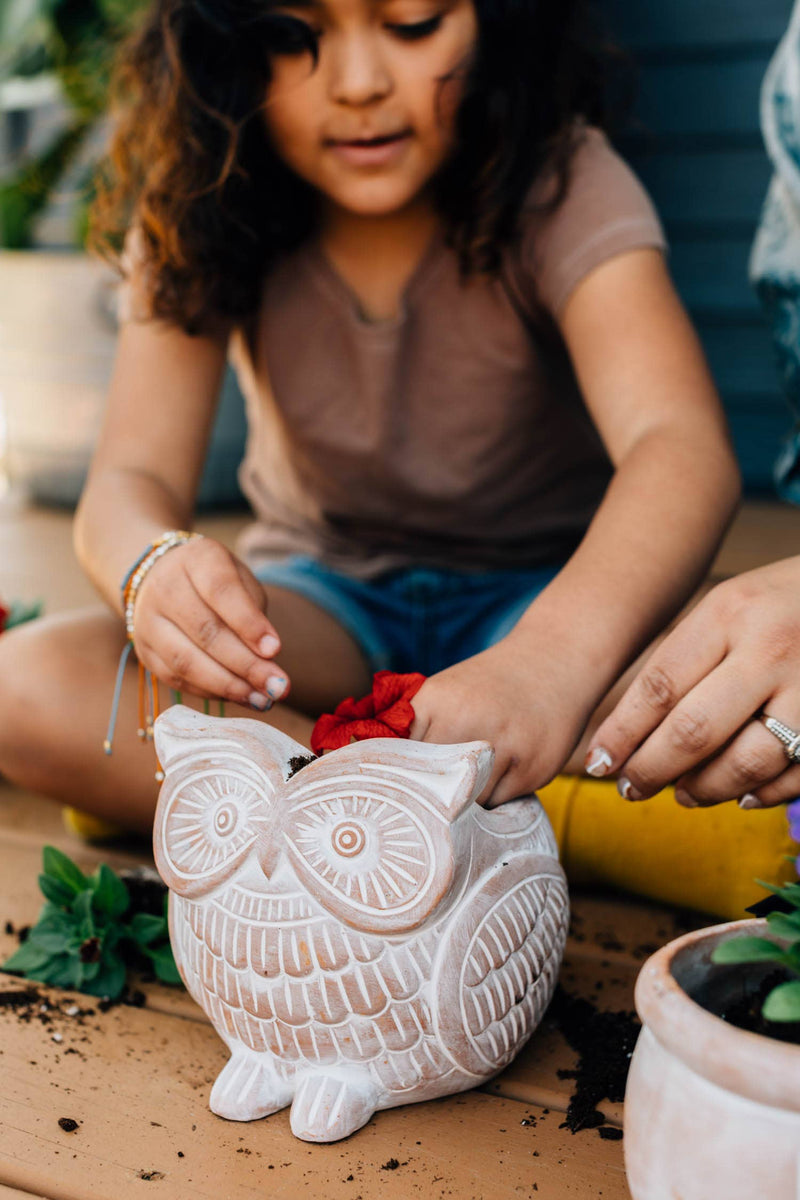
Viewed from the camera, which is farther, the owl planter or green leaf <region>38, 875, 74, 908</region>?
green leaf <region>38, 875, 74, 908</region>

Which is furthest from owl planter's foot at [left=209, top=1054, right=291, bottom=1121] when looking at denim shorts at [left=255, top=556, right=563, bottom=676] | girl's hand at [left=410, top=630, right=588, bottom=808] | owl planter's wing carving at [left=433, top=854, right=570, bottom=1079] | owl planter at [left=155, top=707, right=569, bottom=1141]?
denim shorts at [left=255, top=556, right=563, bottom=676]

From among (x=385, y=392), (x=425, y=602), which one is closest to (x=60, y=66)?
(x=385, y=392)

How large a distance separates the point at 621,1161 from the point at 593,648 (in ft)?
1.12

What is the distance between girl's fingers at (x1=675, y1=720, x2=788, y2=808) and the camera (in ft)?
2.35

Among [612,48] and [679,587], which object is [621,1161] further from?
[612,48]

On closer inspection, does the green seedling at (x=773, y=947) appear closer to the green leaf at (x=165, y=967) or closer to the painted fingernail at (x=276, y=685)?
the painted fingernail at (x=276, y=685)

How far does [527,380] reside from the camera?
129 centimetres

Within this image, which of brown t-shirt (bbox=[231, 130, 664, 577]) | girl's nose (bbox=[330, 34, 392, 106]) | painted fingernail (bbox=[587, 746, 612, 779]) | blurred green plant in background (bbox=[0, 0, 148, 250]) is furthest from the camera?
blurred green plant in background (bbox=[0, 0, 148, 250])

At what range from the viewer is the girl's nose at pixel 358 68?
101 centimetres

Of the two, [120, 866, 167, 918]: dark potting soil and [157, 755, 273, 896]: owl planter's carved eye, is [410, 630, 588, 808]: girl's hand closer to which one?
[157, 755, 273, 896]: owl planter's carved eye

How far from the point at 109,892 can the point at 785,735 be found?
0.53 metres

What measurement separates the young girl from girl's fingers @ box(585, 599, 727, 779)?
58 mm

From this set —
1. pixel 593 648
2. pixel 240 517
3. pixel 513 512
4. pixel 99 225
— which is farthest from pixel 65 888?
pixel 240 517

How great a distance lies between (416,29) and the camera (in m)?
1.03
